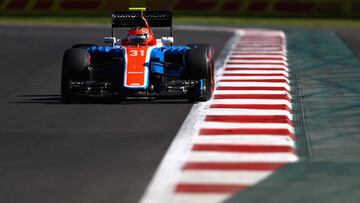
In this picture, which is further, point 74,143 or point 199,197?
point 74,143

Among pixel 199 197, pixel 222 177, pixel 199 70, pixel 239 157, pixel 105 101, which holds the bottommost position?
pixel 105 101

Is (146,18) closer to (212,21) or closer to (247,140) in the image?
(247,140)

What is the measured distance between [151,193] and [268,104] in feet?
22.7

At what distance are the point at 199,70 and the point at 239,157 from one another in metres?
5.30

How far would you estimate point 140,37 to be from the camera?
16.8m

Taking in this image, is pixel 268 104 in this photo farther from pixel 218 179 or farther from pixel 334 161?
pixel 218 179

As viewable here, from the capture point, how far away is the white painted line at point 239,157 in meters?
10.6

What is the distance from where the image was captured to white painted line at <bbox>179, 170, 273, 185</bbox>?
9484 millimetres

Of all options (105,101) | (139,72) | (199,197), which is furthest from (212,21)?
(199,197)

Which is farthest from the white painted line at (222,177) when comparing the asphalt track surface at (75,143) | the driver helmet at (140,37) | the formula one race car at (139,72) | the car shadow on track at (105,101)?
the driver helmet at (140,37)

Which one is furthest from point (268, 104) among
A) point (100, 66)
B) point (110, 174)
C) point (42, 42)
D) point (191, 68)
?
point (42, 42)

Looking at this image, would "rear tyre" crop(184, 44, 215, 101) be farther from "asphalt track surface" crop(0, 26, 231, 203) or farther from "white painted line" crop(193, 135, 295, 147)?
"white painted line" crop(193, 135, 295, 147)

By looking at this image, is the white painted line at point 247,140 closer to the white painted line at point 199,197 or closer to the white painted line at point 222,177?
the white painted line at point 222,177

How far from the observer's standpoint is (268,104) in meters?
15.6
